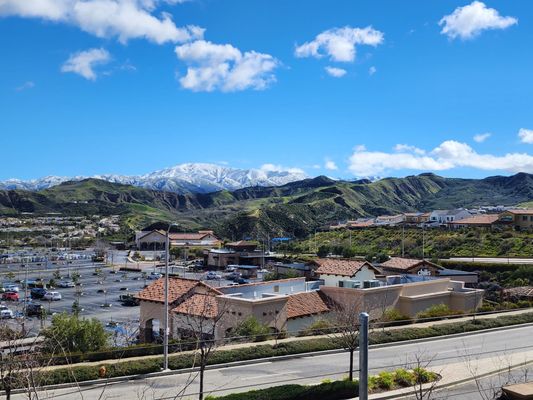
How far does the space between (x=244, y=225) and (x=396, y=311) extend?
140 metres

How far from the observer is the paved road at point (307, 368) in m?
19.5

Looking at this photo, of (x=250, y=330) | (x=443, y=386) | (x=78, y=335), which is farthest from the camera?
(x=250, y=330)

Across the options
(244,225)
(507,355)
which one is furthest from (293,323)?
(244,225)

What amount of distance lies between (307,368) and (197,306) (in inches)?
375

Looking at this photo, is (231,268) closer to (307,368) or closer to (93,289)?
(93,289)

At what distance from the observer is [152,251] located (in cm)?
14638

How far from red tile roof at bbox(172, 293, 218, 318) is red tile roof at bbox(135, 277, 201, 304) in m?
0.65

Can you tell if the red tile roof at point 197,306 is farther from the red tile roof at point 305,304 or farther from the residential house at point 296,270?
the residential house at point 296,270

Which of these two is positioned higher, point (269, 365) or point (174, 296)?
point (174, 296)

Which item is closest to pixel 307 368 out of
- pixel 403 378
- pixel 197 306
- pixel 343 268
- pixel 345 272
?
pixel 403 378

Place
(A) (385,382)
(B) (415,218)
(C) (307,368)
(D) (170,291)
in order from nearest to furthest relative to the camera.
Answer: (A) (385,382) < (C) (307,368) < (D) (170,291) < (B) (415,218)

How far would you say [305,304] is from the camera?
35156 mm

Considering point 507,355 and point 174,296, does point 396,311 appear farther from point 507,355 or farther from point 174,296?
point 174,296

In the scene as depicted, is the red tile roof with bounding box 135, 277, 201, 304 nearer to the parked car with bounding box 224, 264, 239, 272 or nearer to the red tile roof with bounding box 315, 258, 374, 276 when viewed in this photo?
the red tile roof with bounding box 315, 258, 374, 276
